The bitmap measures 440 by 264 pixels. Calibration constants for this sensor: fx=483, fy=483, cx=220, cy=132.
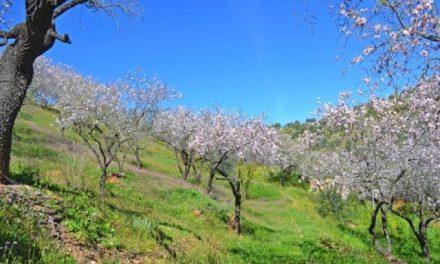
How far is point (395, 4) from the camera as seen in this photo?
29.8ft

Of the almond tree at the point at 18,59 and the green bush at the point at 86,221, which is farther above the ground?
the almond tree at the point at 18,59

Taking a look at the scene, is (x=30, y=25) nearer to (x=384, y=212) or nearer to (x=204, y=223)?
(x=204, y=223)

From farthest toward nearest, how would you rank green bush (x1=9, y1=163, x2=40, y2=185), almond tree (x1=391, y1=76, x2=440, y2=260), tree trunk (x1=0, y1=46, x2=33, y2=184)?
green bush (x1=9, y1=163, x2=40, y2=185), tree trunk (x1=0, y1=46, x2=33, y2=184), almond tree (x1=391, y1=76, x2=440, y2=260)

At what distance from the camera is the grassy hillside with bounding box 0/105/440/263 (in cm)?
1093

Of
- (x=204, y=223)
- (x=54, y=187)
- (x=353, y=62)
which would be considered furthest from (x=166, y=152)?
(x=353, y=62)

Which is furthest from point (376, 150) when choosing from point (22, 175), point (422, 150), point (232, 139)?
point (22, 175)

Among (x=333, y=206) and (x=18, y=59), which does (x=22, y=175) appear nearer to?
(x=18, y=59)

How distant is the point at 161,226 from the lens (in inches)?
678

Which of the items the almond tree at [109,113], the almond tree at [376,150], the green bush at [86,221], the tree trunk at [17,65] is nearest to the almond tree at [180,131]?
the almond tree at [109,113]

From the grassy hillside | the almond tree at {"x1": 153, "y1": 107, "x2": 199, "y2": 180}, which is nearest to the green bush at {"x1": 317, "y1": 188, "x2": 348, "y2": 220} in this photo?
the grassy hillside

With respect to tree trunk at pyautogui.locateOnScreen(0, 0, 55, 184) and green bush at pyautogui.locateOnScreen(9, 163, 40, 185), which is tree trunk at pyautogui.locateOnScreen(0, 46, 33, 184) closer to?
tree trunk at pyautogui.locateOnScreen(0, 0, 55, 184)

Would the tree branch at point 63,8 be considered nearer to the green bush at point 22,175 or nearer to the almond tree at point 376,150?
the green bush at point 22,175

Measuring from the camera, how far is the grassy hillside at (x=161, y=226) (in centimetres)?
1093

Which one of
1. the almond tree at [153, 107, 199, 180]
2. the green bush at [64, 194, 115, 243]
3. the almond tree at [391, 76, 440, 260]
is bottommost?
the green bush at [64, 194, 115, 243]
